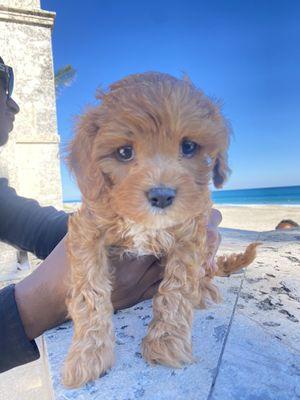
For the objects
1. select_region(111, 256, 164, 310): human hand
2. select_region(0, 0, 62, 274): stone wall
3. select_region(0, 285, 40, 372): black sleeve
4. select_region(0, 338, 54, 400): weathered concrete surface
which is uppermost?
select_region(0, 0, 62, 274): stone wall

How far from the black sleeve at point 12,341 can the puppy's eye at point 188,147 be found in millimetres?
1268

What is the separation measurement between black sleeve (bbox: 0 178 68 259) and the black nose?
5.37ft

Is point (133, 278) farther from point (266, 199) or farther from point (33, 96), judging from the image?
point (266, 199)

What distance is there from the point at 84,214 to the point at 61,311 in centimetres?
68

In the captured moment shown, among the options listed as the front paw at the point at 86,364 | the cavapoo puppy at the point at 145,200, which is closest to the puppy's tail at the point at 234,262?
the cavapoo puppy at the point at 145,200

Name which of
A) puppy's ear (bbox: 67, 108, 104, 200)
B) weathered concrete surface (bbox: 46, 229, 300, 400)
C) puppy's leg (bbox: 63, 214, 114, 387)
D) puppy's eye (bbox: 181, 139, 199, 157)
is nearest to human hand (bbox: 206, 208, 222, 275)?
weathered concrete surface (bbox: 46, 229, 300, 400)

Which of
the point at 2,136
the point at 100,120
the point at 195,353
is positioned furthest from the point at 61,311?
the point at 2,136

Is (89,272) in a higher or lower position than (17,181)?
lower

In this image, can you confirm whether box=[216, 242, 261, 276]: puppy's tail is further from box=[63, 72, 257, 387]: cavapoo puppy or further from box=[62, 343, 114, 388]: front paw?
box=[62, 343, 114, 388]: front paw

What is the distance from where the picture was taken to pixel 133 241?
68.9 inches

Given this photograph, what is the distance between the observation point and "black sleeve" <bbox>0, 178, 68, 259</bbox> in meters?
2.95

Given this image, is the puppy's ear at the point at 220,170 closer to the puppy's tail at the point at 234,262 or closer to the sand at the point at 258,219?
the puppy's tail at the point at 234,262

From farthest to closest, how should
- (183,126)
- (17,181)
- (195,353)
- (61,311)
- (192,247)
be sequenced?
(17,181)
(61,311)
(192,247)
(195,353)
(183,126)

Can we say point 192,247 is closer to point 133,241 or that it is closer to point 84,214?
point 133,241
